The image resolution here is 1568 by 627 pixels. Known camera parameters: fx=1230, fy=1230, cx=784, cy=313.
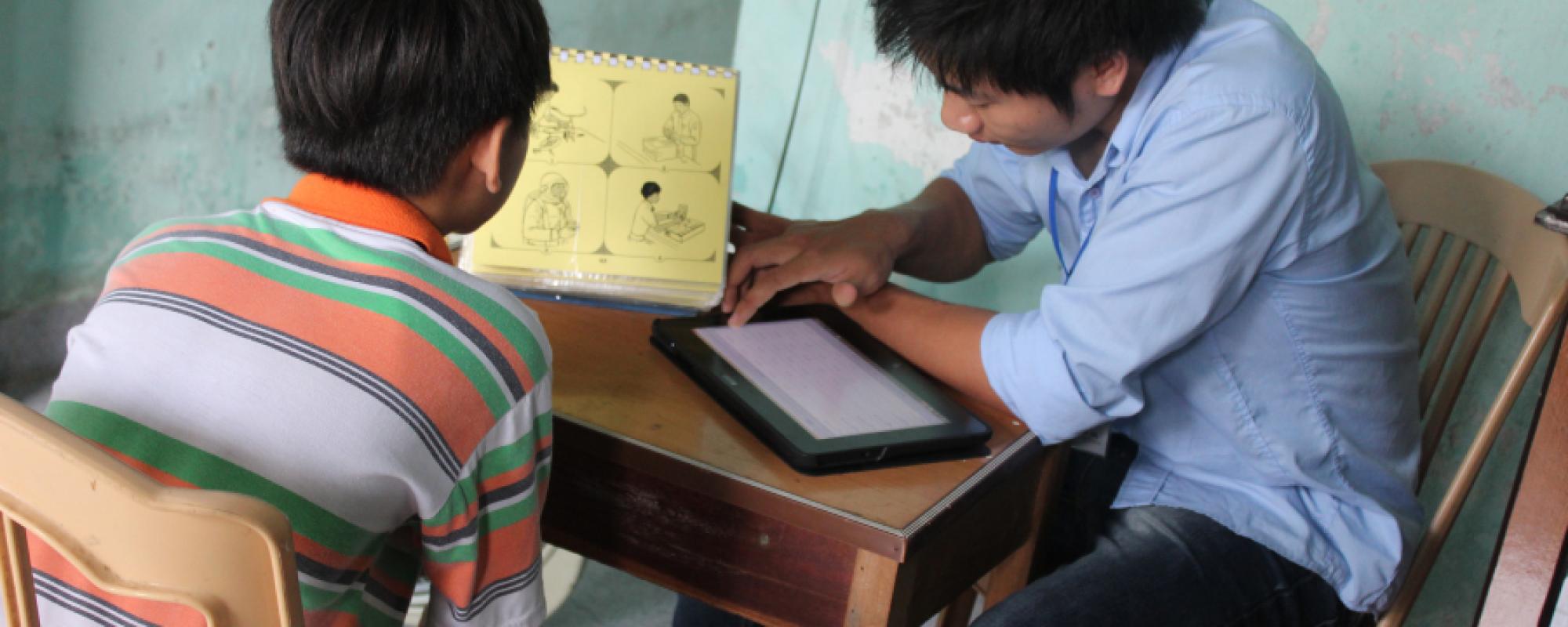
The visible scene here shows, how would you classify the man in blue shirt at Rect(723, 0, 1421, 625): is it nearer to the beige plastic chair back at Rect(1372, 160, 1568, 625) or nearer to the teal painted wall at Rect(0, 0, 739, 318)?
the beige plastic chair back at Rect(1372, 160, 1568, 625)

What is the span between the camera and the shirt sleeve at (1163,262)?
1.09 m

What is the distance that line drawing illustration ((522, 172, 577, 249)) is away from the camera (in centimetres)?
132

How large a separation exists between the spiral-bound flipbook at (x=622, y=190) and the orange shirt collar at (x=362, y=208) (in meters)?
0.41

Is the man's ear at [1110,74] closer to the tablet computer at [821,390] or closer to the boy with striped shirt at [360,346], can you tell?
the tablet computer at [821,390]

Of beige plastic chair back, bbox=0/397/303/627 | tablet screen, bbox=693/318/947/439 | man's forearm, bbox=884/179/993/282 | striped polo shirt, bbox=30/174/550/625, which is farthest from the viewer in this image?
man's forearm, bbox=884/179/993/282

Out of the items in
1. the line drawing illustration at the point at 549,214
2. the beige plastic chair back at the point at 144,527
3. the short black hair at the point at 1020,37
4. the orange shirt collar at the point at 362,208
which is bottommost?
the line drawing illustration at the point at 549,214

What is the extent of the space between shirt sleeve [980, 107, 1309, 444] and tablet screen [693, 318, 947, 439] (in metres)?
0.12

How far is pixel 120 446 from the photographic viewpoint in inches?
29.7

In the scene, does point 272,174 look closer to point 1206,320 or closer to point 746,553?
point 746,553

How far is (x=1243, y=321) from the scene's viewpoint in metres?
1.20

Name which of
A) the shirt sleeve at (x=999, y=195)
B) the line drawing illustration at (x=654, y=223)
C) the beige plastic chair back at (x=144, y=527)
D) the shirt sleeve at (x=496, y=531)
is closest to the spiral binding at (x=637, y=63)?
the line drawing illustration at (x=654, y=223)

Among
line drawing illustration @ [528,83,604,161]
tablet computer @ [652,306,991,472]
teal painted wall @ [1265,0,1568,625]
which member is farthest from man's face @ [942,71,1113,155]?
teal painted wall @ [1265,0,1568,625]

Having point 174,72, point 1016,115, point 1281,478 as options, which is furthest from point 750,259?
point 174,72

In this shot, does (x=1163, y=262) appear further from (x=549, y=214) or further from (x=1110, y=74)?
(x=549, y=214)
